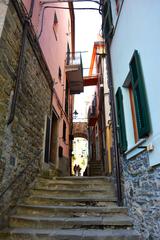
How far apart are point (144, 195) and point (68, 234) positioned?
1.35m

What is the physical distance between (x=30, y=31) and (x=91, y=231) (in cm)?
478

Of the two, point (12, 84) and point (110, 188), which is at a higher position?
point (12, 84)

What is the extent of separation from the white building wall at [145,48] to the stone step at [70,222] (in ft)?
4.58

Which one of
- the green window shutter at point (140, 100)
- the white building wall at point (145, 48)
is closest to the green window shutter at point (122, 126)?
the white building wall at point (145, 48)

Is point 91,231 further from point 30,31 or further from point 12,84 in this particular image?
point 30,31

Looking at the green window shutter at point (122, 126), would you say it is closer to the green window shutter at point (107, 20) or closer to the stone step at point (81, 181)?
the stone step at point (81, 181)

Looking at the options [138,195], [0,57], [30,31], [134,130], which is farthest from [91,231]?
[30,31]

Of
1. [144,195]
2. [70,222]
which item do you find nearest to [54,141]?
[70,222]

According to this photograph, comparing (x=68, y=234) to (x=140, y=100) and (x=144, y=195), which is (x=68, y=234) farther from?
(x=140, y=100)

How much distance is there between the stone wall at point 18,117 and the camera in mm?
3240

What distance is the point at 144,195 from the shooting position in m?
2.62

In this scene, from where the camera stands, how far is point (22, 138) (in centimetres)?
407

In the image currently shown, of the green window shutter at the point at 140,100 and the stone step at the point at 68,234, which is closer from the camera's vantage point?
the green window shutter at the point at 140,100

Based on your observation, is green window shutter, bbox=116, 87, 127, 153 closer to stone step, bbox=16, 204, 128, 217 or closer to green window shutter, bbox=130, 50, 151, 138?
green window shutter, bbox=130, 50, 151, 138
